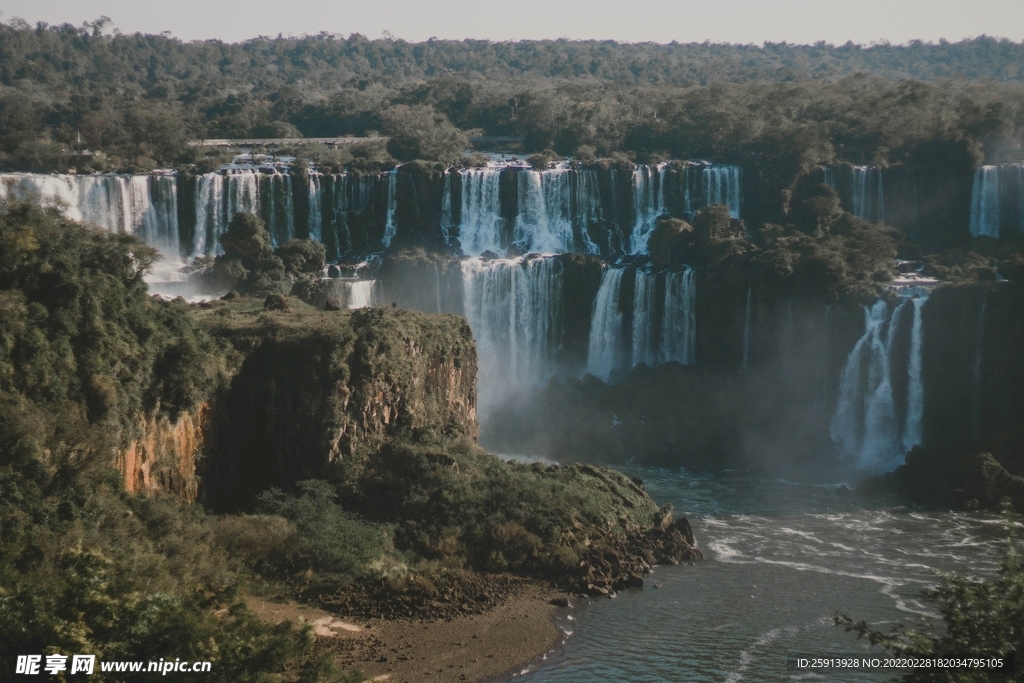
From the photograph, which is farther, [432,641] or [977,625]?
[432,641]

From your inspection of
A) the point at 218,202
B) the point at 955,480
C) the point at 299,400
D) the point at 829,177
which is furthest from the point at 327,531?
the point at 829,177

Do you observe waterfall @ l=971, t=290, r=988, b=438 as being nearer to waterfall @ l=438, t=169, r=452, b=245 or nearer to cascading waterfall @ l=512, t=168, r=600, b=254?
cascading waterfall @ l=512, t=168, r=600, b=254

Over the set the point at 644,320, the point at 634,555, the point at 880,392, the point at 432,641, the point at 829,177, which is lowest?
the point at 432,641

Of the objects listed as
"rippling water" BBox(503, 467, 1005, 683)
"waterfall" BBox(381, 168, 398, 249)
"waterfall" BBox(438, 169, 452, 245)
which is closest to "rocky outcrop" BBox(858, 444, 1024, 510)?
"rippling water" BBox(503, 467, 1005, 683)

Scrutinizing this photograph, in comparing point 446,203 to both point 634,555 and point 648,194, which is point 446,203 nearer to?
point 648,194

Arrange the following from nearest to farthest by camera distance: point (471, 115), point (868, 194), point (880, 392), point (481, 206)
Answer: point (880, 392) < point (481, 206) < point (868, 194) < point (471, 115)

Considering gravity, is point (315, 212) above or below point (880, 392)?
above

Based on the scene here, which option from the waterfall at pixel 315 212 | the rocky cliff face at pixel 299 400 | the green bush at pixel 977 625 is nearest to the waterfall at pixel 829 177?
the waterfall at pixel 315 212
